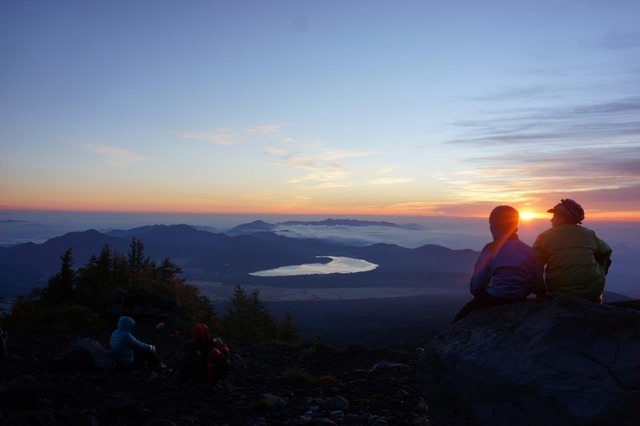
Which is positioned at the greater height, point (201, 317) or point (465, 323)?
point (465, 323)

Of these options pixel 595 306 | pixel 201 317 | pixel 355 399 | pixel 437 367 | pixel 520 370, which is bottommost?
pixel 201 317

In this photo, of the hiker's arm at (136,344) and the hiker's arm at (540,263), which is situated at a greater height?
the hiker's arm at (540,263)

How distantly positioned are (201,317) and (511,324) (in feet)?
66.8

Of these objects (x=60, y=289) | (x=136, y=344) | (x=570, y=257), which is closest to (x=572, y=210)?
(x=570, y=257)

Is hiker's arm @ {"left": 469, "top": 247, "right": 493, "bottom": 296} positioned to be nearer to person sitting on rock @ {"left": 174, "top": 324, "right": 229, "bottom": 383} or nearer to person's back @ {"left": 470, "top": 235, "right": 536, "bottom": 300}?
person's back @ {"left": 470, "top": 235, "right": 536, "bottom": 300}

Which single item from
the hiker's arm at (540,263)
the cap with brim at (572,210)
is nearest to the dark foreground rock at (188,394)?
the hiker's arm at (540,263)

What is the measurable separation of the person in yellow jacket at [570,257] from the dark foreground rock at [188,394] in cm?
343

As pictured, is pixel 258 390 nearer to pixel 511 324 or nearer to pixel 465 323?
pixel 465 323

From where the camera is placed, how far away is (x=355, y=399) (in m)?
10.1

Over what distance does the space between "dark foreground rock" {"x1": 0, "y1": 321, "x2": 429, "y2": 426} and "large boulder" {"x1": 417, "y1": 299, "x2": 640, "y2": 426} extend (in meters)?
2.18

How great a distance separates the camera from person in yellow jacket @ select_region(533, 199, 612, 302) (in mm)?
6750

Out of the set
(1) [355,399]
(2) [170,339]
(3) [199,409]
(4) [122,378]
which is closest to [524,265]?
(1) [355,399]

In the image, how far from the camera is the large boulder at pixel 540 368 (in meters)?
4.92

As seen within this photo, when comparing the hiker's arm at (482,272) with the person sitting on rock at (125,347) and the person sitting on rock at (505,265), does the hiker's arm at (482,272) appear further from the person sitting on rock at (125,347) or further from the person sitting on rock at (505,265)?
the person sitting on rock at (125,347)
